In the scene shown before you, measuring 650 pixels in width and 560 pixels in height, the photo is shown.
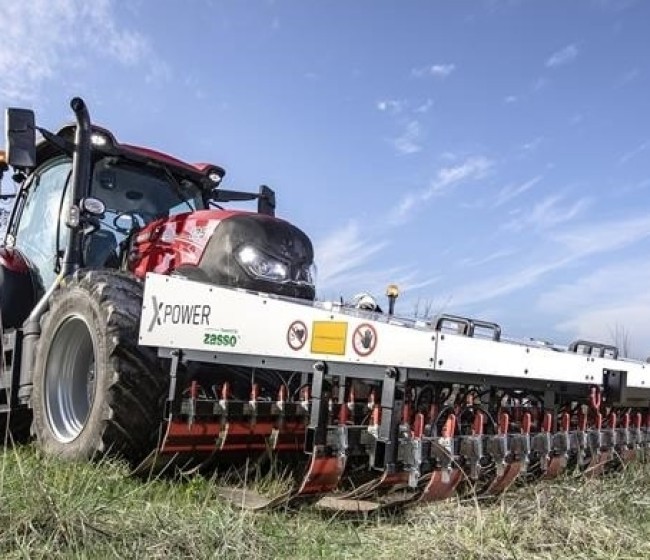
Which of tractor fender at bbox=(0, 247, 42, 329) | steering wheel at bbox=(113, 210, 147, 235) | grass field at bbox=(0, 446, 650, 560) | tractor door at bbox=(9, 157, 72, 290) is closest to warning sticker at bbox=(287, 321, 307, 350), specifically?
grass field at bbox=(0, 446, 650, 560)

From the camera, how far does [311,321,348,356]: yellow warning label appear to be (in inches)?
148

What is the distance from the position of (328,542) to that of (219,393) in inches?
67.6

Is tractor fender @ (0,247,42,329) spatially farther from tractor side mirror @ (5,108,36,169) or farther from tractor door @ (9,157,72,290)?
tractor side mirror @ (5,108,36,169)

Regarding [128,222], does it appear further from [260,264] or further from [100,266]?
[260,264]

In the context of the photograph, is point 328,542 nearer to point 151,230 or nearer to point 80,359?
point 80,359

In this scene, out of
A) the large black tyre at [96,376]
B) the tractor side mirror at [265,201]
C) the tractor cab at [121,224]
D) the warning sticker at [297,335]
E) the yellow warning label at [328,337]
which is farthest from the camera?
the tractor side mirror at [265,201]

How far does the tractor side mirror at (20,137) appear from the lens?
17.3 feet

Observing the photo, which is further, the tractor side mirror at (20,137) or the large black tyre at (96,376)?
the tractor side mirror at (20,137)

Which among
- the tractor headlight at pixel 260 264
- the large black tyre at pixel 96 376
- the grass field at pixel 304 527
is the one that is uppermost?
the tractor headlight at pixel 260 264

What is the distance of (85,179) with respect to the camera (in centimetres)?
575

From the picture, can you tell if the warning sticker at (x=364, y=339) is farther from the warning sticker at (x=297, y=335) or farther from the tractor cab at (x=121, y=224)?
the tractor cab at (x=121, y=224)

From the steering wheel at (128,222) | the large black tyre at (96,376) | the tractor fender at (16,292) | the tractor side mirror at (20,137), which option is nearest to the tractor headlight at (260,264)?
the large black tyre at (96,376)

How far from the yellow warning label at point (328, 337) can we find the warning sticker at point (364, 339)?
0.06 m

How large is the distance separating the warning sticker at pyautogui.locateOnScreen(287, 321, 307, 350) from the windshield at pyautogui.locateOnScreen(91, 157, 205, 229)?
2.57 metres
